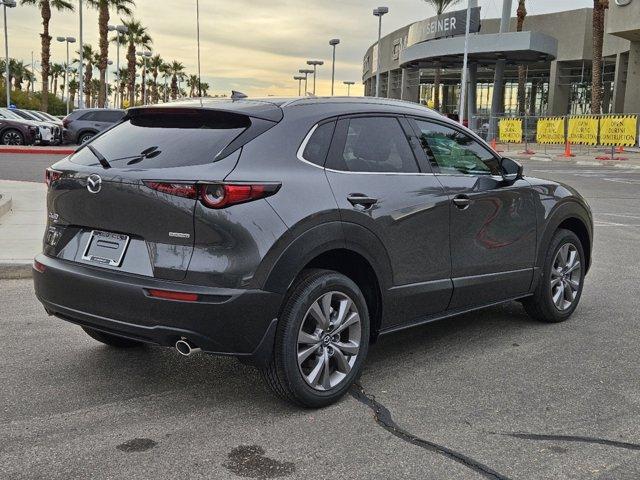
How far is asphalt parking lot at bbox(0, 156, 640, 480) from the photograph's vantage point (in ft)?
10.8

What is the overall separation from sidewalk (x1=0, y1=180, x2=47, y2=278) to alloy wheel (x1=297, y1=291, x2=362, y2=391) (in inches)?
166

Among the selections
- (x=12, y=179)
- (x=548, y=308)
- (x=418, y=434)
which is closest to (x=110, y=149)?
(x=418, y=434)

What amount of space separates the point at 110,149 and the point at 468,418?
2474mm

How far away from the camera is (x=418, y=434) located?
363cm

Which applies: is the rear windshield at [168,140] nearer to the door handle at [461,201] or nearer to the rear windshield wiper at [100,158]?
the rear windshield wiper at [100,158]

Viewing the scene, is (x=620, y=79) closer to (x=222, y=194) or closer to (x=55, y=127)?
(x=55, y=127)

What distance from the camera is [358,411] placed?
3938mm

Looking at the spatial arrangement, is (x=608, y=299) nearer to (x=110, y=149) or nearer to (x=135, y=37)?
(x=110, y=149)

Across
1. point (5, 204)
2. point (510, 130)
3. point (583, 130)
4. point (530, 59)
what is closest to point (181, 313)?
point (5, 204)

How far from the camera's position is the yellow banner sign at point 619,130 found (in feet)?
90.5

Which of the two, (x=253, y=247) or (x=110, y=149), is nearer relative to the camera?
(x=253, y=247)

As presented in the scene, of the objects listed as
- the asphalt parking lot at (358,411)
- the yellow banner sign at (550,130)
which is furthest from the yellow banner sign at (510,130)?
the asphalt parking lot at (358,411)

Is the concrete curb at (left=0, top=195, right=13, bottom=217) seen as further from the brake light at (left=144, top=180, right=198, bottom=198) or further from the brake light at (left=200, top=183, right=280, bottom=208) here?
the brake light at (left=200, top=183, right=280, bottom=208)

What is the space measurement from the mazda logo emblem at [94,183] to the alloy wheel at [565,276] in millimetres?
3503
